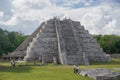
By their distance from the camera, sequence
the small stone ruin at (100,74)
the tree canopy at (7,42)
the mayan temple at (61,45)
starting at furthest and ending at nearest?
the tree canopy at (7,42), the mayan temple at (61,45), the small stone ruin at (100,74)

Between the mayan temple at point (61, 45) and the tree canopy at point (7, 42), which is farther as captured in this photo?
the tree canopy at point (7, 42)

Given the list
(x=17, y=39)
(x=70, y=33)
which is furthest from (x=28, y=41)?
(x=17, y=39)

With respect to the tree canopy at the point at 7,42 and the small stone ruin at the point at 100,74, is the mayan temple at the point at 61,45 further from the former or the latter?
the small stone ruin at the point at 100,74

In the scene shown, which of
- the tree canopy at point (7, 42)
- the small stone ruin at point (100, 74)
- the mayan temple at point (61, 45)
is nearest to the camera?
the small stone ruin at point (100, 74)

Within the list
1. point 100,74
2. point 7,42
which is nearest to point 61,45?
point 7,42

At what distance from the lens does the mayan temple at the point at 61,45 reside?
61844 millimetres

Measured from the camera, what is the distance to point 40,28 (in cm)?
7144

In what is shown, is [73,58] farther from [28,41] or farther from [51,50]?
[28,41]

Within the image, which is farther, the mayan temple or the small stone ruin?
the mayan temple

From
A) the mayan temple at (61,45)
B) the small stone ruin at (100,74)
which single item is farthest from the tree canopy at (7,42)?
the small stone ruin at (100,74)

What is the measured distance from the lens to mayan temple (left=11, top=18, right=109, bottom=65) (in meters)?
61.8

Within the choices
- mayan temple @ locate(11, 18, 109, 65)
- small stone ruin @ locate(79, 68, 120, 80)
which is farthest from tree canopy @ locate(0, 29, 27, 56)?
small stone ruin @ locate(79, 68, 120, 80)

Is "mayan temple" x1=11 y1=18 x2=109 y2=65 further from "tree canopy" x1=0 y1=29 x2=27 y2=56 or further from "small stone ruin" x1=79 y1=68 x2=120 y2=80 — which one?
"small stone ruin" x1=79 y1=68 x2=120 y2=80

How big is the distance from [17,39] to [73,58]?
41.5 meters
